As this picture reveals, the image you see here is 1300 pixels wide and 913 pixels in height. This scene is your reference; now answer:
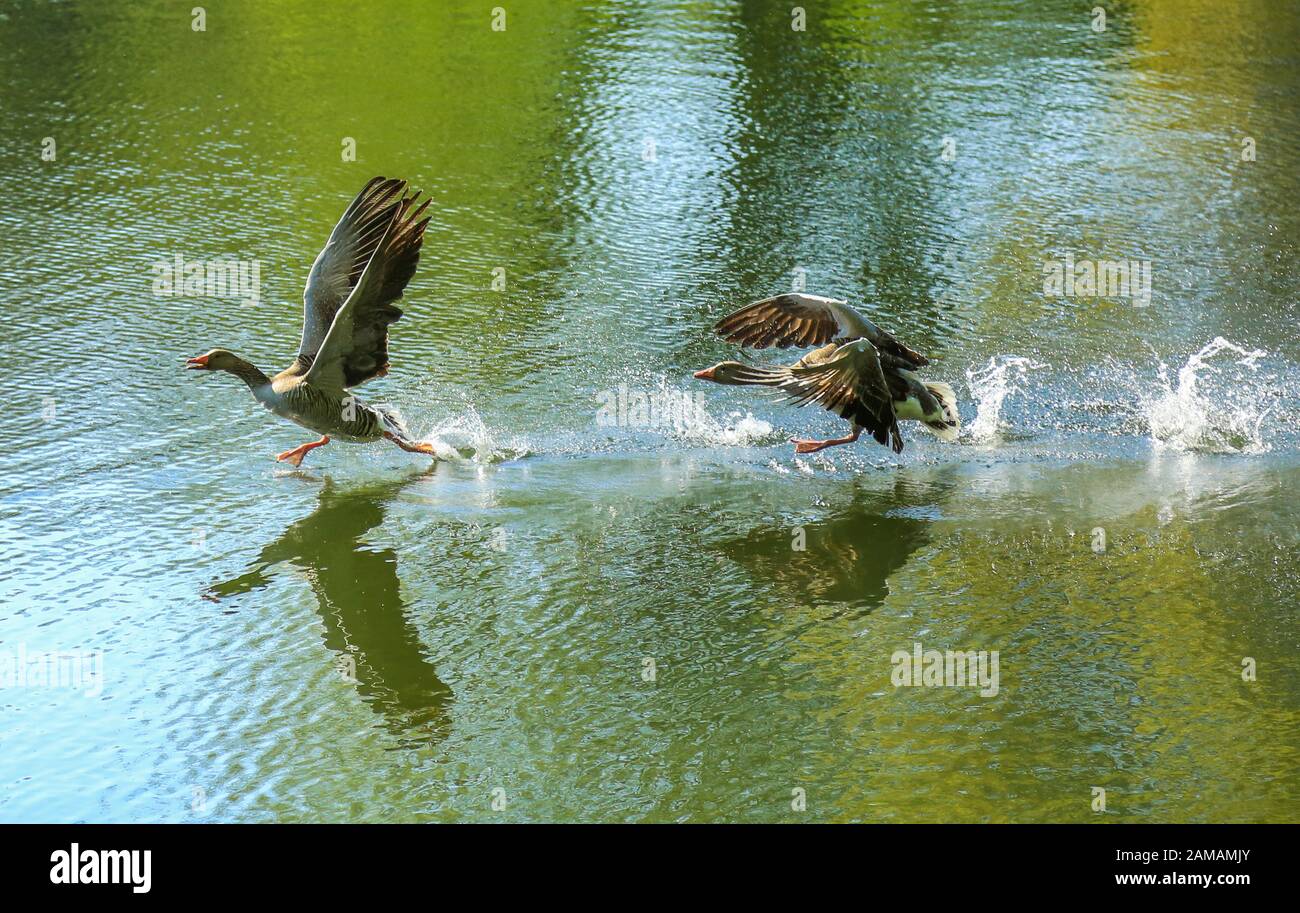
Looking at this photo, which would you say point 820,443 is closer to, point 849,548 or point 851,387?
point 851,387

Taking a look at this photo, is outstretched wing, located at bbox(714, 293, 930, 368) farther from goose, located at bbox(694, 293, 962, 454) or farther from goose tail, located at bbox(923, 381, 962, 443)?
goose tail, located at bbox(923, 381, 962, 443)

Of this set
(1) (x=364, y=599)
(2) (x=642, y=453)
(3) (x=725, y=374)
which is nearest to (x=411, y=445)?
(2) (x=642, y=453)

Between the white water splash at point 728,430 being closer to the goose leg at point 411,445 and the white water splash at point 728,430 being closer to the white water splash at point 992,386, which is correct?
the white water splash at point 992,386

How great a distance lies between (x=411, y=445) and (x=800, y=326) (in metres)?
2.74

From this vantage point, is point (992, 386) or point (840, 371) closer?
point (840, 371)

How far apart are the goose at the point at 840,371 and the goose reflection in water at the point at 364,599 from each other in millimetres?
2321

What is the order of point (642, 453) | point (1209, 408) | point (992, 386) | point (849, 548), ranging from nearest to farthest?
point (849, 548) < point (642, 453) < point (1209, 408) < point (992, 386)

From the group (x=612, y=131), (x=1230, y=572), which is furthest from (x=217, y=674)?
(x=612, y=131)

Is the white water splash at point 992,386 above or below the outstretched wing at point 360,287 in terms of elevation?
below

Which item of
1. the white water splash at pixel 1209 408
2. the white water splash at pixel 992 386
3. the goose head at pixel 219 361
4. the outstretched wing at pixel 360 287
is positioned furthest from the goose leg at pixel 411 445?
the white water splash at pixel 1209 408

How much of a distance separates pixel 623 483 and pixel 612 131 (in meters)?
6.92

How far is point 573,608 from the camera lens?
25.8 feet

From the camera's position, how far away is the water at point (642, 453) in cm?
662

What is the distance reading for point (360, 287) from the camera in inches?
321
